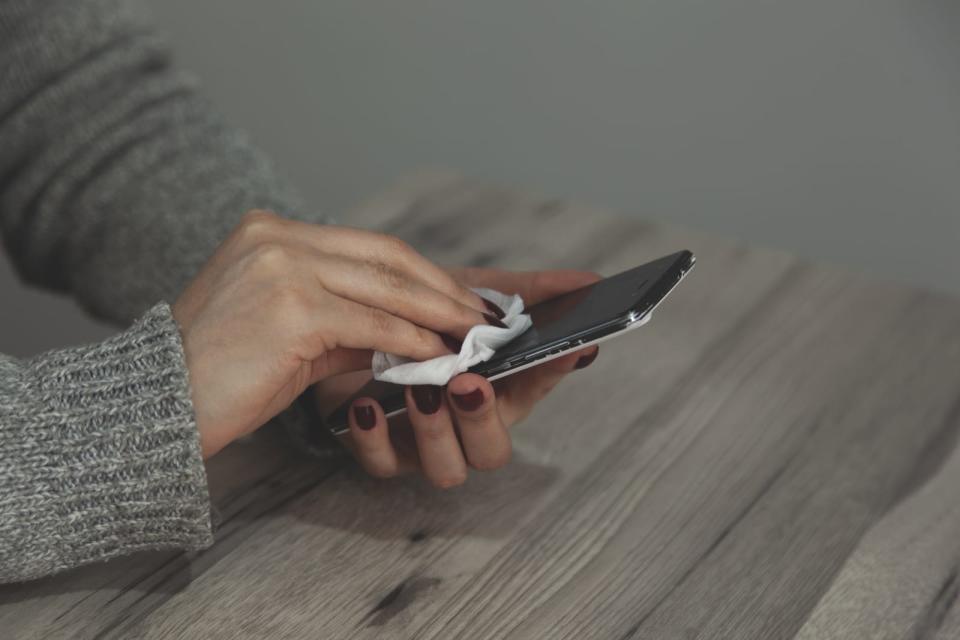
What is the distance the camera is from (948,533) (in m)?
0.69

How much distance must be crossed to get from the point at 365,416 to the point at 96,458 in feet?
0.53

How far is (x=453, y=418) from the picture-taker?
2.30 ft

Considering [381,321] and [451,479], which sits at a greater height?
[381,321]

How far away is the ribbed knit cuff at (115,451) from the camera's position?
620mm

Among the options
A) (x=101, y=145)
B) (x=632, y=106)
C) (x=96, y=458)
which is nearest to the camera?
(x=96, y=458)

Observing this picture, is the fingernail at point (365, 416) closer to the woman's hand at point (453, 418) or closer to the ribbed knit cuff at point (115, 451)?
the woman's hand at point (453, 418)

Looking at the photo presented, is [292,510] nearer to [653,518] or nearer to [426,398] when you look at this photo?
[426,398]

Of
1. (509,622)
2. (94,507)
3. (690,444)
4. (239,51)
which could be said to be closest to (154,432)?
(94,507)

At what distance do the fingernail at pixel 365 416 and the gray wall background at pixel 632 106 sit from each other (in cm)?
120

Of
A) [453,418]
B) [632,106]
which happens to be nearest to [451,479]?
[453,418]

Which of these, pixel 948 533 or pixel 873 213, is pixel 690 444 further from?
pixel 873 213

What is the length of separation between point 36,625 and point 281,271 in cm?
25

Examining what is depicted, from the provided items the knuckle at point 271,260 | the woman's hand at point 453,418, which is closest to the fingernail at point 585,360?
the woman's hand at point 453,418

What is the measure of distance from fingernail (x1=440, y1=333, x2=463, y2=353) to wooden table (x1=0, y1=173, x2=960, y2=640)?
0.34ft
